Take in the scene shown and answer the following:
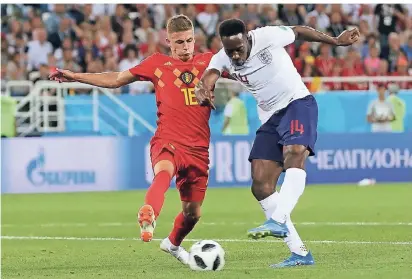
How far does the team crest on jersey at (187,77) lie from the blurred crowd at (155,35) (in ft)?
41.5

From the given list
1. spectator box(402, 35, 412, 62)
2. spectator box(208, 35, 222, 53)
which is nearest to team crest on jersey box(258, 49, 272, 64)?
spectator box(208, 35, 222, 53)

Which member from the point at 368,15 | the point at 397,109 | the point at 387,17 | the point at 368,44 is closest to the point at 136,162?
the point at 397,109

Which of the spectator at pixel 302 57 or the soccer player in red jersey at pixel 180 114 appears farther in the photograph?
the spectator at pixel 302 57

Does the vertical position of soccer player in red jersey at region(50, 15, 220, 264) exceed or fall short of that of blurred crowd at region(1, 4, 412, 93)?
it falls short

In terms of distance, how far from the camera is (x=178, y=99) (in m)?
10.4

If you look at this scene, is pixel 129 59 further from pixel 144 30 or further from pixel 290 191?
pixel 290 191

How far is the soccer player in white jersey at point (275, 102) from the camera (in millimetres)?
9531

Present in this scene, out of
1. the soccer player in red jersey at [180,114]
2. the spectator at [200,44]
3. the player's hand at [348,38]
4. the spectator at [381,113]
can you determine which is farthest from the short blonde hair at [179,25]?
the spectator at [381,113]

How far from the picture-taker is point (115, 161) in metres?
21.7

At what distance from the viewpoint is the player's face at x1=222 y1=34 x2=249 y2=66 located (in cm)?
949

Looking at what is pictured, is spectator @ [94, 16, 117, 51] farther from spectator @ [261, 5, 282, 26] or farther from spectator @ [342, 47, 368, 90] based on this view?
spectator @ [342, 47, 368, 90]

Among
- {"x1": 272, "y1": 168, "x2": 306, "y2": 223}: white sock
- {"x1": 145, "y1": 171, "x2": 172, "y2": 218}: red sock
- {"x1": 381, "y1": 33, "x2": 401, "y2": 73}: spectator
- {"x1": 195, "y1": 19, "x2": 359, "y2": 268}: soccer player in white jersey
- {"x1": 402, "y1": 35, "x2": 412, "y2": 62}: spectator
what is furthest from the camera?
{"x1": 402, "y1": 35, "x2": 412, "y2": 62}: spectator

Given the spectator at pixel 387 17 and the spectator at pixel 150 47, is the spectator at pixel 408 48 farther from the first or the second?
the spectator at pixel 150 47

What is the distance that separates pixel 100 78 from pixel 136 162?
11.2 metres
